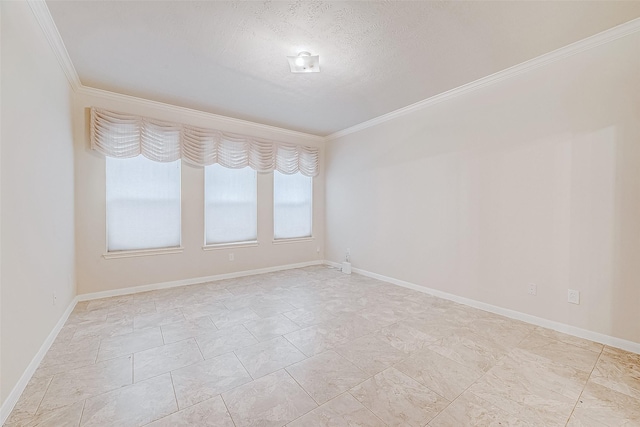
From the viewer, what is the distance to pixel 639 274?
2.20m

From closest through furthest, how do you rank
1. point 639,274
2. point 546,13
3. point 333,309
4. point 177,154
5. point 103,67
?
1. point 546,13
2. point 639,274
3. point 103,67
4. point 333,309
5. point 177,154

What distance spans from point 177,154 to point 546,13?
4.28 metres

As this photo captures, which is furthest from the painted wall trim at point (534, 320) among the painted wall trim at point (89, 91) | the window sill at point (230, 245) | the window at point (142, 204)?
the window at point (142, 204)

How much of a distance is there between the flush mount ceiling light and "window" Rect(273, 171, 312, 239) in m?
2.52

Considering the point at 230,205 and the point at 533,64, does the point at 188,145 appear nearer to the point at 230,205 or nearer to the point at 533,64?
the point at 230,205

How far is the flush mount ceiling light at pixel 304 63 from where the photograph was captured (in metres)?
2.53

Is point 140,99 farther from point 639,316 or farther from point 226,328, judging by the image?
point 639,316

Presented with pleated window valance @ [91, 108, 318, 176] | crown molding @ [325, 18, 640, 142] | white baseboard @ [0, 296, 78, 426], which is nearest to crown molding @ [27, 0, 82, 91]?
pleated window valance @ [91, 108, 318, 176]

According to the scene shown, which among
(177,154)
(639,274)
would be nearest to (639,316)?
(639,274)

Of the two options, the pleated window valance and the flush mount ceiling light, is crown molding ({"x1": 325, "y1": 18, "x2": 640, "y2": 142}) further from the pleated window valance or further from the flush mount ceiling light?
the pleated window valance

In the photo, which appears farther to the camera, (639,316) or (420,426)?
(639,316)

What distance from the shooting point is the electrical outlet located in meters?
2.51

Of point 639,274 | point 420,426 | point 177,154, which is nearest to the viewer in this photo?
point 420,426

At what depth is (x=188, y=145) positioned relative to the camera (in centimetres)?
404
